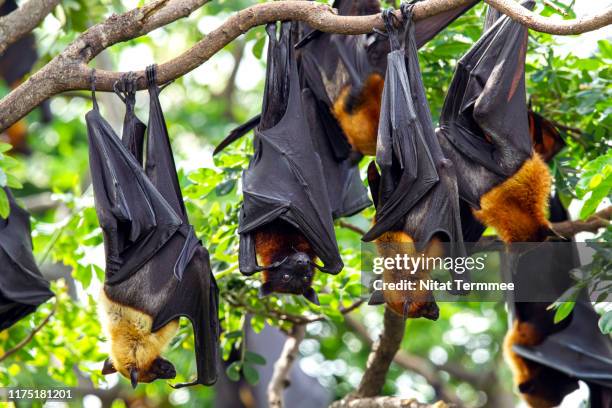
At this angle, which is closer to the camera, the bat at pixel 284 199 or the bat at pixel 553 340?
the bat at pixel 284 199

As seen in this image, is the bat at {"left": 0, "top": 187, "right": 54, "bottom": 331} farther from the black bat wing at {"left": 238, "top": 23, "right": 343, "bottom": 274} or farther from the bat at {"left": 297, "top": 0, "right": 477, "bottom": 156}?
the bat at {"left": 297, "top": 0, "right": 477, "bottom": 156}

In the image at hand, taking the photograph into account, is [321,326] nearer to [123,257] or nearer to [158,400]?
[158,400]

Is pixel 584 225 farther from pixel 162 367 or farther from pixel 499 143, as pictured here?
pixel 162 367

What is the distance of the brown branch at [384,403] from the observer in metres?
6.41

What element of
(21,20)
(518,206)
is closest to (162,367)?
(518,206)

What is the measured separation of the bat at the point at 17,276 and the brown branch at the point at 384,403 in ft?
7.56

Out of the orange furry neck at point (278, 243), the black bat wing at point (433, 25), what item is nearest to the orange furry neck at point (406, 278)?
the orange furry neck at point (278, 243)

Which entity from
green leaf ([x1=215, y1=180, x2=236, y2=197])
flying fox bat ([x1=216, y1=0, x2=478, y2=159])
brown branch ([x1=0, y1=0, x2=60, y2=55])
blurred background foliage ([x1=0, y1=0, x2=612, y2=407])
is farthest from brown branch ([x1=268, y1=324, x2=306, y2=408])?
brown branch ([x1=0, y1=0, x2=60, y2=55])

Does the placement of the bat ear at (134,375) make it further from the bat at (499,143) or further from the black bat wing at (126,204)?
the bat at (499,143)

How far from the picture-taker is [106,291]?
5617mm

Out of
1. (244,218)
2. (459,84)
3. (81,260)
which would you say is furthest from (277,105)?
(81,260)

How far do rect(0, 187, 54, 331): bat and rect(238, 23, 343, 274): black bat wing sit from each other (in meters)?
1.92

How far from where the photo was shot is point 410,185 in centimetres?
522

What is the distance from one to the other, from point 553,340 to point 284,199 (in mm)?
2872
